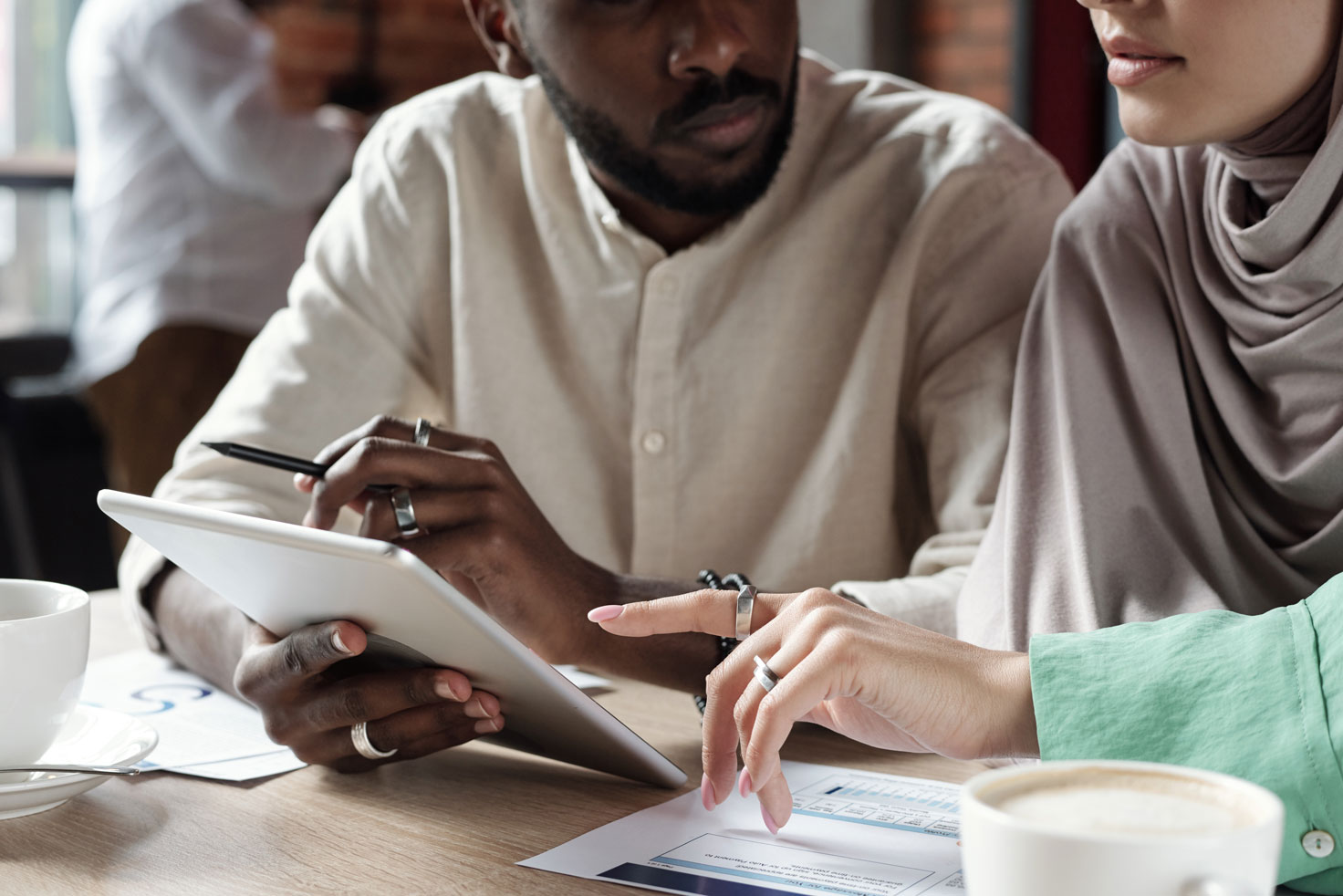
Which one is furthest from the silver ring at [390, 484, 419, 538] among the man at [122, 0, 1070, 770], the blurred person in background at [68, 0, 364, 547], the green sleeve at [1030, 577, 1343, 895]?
the blurred person in background at [68, 0, 364, 547]

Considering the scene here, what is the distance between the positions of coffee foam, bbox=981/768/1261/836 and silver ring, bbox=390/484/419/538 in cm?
59

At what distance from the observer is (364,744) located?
0.90m

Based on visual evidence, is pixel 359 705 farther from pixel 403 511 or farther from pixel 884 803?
pixel 884 803

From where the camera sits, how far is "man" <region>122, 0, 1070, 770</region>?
136cm

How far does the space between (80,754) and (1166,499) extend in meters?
0.78

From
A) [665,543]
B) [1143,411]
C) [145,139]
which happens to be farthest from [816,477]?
[145,139]

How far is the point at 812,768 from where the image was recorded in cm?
93

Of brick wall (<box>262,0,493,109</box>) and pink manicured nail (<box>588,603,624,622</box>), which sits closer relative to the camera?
pink manicured nail (<box>588,603,624,622</box>)

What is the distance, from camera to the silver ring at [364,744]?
2.95ft

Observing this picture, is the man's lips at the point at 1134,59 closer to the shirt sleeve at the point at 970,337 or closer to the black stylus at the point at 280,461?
the shirt sleeve at the point at 970,337

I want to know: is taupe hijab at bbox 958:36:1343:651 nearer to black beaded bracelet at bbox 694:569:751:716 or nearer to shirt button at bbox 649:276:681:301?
black beaded bracelet at bbox 694:569:751:716

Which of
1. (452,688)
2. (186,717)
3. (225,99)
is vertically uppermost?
(225,99)

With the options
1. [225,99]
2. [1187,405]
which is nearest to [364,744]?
[1187,405]

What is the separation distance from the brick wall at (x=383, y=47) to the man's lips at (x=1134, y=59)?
4.44 meters
